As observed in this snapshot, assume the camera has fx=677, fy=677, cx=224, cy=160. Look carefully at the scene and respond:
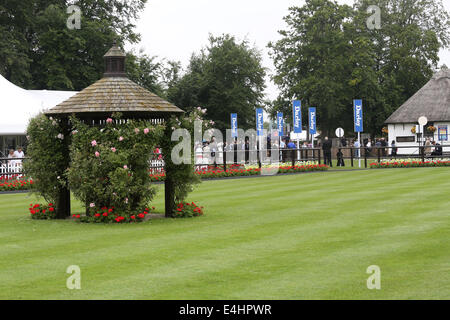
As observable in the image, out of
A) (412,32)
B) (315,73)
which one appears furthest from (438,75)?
(315,73)

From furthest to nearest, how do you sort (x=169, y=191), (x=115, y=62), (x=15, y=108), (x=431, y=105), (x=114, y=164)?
(x=431, y=105) → (x=15, y=108) → (x=115, y=62) → (x=169, y=191) → (x=114, y=164)

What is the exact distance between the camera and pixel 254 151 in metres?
37.0

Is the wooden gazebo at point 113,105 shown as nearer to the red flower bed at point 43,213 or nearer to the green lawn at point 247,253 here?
the red flower bed at point 43,213

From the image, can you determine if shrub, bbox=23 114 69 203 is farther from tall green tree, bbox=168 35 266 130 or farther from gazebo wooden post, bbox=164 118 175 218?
tall green tree, bbox=168 35 266 130

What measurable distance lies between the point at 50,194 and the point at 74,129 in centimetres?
163

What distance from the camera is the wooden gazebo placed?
593 inches

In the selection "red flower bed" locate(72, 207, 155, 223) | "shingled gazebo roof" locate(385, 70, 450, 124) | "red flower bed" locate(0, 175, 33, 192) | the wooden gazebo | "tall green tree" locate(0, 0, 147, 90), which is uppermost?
"tall green tree" locate(0, 0, 147, 90)

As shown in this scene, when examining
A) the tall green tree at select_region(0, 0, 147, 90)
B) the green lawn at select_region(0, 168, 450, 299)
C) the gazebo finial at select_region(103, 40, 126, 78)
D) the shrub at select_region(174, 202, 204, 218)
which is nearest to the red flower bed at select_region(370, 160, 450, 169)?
the green lawn at select_region(0, 168, 450, 299)

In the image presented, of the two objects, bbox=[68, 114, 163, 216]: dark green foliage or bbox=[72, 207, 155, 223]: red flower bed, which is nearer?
bbox=[68, 114, 163, 216]: dark green foliage

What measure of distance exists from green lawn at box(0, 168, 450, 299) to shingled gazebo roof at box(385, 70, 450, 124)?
4758 centimetres

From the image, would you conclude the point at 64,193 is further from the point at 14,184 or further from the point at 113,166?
the point at 14,184

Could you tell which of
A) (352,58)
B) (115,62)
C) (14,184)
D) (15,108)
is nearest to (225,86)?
(352,58)

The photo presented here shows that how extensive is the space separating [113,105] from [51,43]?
117ft

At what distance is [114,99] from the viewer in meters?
15.2
